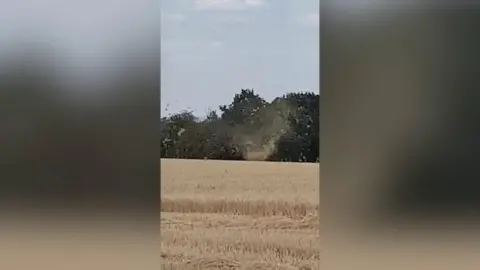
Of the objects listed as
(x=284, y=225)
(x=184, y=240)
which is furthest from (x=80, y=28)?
(x=284, y=225)

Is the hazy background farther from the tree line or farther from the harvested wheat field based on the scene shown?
the harvested wheat field

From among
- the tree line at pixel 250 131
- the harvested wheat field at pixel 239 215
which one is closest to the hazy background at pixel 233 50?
the tree line at pixel 250 131

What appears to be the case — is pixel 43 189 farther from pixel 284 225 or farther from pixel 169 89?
pixel 284 225

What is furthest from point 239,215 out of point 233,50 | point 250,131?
point 233,50

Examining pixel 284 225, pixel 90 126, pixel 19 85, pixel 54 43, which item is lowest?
pixel 284 225

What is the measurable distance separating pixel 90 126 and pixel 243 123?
1.64 ft

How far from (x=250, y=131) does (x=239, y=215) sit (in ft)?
0.84

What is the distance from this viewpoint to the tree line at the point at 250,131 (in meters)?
1.74

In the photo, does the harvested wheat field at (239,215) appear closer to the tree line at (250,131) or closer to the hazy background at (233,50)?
the tree line at (250,131)

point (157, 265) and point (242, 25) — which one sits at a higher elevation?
point (242, 25)

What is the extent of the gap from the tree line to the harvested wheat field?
30 mm

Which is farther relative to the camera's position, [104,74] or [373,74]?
[104,74]

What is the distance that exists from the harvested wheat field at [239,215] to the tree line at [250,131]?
0.10 ft

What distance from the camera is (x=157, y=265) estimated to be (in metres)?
1.85
